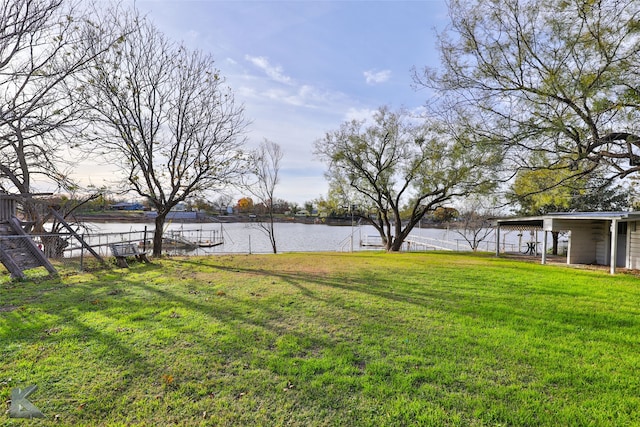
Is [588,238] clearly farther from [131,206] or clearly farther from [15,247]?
[131,206]

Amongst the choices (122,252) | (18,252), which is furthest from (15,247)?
(122,252)

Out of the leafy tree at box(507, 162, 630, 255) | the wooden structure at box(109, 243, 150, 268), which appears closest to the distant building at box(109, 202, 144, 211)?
the wooden structure at box(109, 243, 150, 268)

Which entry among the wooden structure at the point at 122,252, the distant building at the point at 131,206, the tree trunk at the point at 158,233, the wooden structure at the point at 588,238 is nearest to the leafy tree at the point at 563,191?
the wooden structure at the point at 588,238

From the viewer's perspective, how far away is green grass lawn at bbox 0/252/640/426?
2582mm

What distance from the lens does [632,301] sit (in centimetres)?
606

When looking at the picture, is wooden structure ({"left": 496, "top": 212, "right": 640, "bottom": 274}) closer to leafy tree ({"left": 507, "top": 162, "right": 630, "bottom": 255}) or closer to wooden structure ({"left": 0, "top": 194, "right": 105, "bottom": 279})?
leafy tree ({"left": 507, "top": 162, "right": 630, "bottom": 255})

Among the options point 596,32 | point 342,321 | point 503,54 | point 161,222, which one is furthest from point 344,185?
point 342,321

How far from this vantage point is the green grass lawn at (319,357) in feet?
8.47

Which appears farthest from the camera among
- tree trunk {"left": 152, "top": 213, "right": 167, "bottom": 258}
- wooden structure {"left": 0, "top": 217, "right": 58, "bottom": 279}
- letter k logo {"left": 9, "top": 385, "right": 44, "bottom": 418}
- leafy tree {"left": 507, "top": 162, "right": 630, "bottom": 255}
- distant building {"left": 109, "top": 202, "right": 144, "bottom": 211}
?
distant building {"left": 109, "top": 202, "right": 144, "bottom": 211}

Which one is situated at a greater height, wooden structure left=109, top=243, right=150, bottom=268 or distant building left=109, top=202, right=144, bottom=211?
distant building left=109, top=202, right=144, bottom=211

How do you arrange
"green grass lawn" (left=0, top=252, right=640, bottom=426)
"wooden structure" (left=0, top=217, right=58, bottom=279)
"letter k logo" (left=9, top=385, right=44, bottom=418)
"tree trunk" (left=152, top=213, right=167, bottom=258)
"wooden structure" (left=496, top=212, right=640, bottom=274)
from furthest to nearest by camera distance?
1. "tree trunk" (left=152, top=213, right=167, bottom=258)
2. "wooden structure" (left=496, top=212, right=640, bottom=274)
3. "wooden structure" (left=0, top=217, right=58, bottom=279)
4. "green grass lawn" (left=0, top=252, right=640, bottom=426)
5. "letter k logo" (left=9, top=385, right=44, bottom=418)

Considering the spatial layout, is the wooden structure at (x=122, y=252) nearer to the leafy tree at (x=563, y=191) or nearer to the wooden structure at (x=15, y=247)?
the wooden structure at (x=15, y=247)

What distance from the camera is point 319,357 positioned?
11.5ft

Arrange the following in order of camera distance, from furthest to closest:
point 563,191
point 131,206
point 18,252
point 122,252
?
point 131,206, point 563,191, point 122,252, point 18,252
